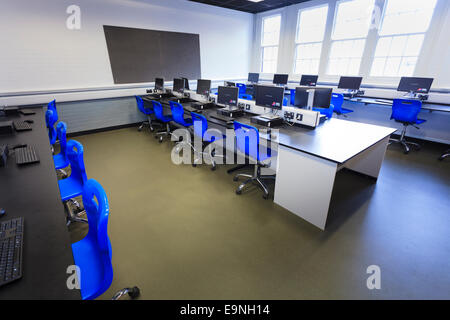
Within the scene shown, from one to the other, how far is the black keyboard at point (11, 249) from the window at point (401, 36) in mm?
6656

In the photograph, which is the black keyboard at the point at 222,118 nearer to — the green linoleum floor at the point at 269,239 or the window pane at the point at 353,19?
the green linoleum floor at the point at 269,239

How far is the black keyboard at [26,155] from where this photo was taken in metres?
1.78

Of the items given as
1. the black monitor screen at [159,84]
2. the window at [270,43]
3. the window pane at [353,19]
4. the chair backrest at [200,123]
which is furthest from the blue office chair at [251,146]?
the window at [270,43]

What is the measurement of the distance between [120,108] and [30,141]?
3256 mm

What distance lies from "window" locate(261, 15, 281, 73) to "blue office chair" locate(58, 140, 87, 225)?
23.7ft

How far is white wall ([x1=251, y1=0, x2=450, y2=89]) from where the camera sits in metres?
4.08

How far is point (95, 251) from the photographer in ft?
4.07

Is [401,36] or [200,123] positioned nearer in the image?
[200,123]

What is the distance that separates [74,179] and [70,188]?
191 millimetres

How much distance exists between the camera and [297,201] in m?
2.30

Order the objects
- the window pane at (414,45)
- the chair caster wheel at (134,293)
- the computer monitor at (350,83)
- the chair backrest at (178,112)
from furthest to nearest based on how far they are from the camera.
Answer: the computer monitor at (350,83) < the window pane at (414,45) < the chair backrest at (178,112) < the chair caster wheel at (134,293)

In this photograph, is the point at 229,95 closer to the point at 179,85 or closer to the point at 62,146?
the point at 179,85

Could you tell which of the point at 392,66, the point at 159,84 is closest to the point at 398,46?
the point at 392,66

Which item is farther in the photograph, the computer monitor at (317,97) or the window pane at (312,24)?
the window pane at (312,24)
